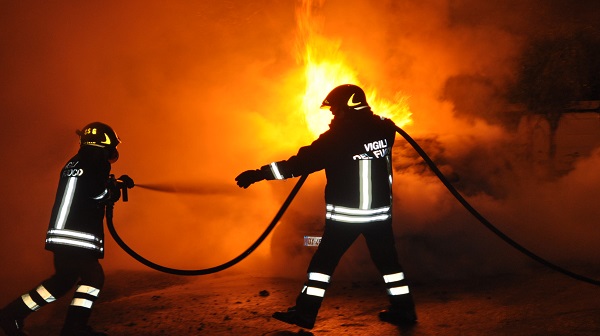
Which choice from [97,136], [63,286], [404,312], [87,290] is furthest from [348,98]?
[63,286]

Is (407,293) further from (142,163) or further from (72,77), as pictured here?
(72,77)

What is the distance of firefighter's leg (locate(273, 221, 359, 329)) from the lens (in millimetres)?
4062

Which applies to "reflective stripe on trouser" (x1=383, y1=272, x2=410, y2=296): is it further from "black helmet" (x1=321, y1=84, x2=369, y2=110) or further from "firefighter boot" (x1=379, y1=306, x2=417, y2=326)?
"black helmet" (x1=321, y1=84, x2=369, y2=110)

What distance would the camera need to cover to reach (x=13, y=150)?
7484 millimetres

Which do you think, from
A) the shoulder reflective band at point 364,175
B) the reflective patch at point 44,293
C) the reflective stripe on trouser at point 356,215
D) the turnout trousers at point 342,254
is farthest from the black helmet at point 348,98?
the reflective patch at point 44,293

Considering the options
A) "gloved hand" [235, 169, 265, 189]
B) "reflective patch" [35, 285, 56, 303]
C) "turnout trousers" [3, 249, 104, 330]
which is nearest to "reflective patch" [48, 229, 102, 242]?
"turnout trousers" [3, 249, 104, 330]

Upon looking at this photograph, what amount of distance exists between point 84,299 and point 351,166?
212 centimetres

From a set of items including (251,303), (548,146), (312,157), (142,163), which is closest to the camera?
(312,157)

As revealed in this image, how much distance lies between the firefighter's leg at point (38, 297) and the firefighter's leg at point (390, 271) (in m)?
2.17

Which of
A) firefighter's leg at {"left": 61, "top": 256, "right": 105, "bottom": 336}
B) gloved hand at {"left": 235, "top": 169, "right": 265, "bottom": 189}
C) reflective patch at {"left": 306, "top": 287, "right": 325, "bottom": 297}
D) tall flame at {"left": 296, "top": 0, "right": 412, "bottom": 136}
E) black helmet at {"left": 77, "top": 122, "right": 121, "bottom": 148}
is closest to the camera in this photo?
firefighter's leg at {"left": 61, "top": 256, "right": 105, "bottom": 336}

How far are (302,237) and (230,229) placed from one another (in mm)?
1835

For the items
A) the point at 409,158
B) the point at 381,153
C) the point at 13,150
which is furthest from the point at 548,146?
the point at 13,150

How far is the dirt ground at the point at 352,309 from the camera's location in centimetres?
402

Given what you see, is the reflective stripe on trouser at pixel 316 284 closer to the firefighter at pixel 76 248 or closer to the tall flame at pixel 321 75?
the firefighter at pixel 76 248
